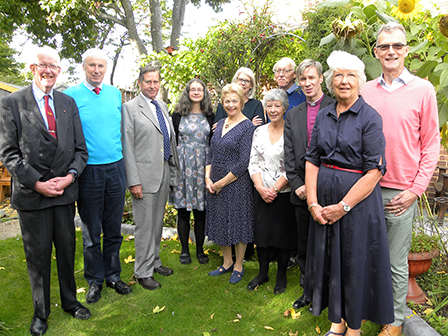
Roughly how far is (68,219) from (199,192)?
158 centimetres

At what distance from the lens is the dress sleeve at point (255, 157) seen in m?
3.63

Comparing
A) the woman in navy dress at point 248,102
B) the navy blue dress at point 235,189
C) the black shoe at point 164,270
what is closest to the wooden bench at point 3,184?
the black shoe at point 164,270

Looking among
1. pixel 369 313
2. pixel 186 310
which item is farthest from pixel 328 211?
pixel 186 310

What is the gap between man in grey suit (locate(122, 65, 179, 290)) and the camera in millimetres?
3670

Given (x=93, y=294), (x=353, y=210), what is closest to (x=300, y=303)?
(x=353, y=210)

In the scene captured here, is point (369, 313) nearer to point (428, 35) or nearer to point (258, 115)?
point (258, 115)

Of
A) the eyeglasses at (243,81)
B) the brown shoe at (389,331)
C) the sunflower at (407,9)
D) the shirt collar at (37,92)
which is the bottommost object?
the brown shoe at (389,331)

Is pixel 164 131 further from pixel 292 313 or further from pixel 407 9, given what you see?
pixel 407 9

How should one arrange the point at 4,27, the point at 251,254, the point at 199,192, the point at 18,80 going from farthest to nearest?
the point at 18,80 → the point at 4,27 → the point at 251,254 → the point at 199,192

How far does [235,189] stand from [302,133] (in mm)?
1048

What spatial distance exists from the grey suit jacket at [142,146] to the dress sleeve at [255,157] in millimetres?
1044

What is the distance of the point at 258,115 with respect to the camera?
13.6 feet

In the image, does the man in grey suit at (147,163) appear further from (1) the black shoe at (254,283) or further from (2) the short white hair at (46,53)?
(1) the black shoe at (254,283)

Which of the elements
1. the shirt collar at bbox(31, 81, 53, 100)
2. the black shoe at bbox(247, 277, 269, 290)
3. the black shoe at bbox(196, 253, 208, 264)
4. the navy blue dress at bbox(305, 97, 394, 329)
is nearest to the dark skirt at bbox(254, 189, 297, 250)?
the black shoe at bbox(247, 277, 269, 290)
